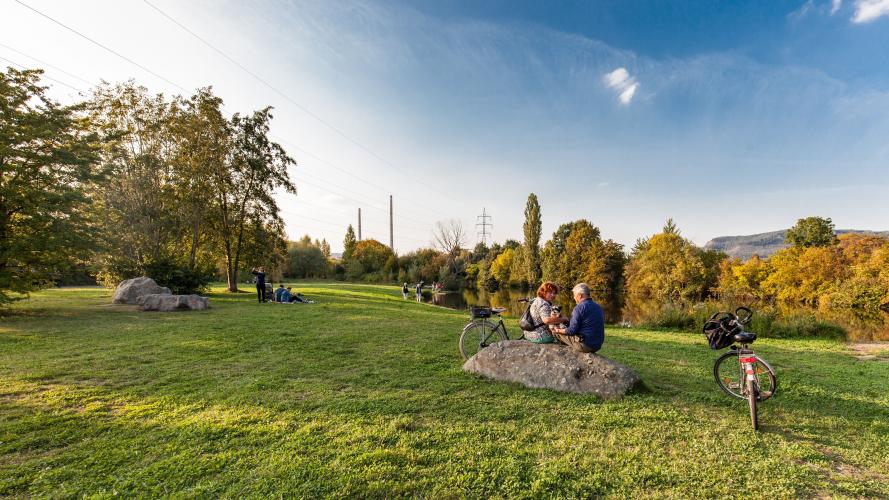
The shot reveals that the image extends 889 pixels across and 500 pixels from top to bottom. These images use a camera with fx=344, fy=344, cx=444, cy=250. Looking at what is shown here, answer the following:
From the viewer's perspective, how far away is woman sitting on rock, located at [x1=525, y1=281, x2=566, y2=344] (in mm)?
6171

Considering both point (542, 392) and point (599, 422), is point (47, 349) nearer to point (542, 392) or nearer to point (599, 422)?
point (542, 392)

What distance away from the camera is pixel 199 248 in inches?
1029

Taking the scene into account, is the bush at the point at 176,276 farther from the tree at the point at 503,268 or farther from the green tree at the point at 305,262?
the tree at the point at 503,268

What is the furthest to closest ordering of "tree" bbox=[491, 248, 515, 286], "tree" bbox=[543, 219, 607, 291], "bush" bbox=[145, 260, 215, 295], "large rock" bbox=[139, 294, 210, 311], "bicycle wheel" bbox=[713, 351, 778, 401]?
"tree" bbox=[491, 248, 515, 286] < "tree" bbox=[543, 219, 607, 291] < "bush" bbox=[145, 260, 215, 295] < "large rock" bbox=[139, 294, 210, 311] < "bicycle wheel" bbox=[713, 351, 778, 401]

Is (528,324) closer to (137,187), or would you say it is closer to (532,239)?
(137,187)

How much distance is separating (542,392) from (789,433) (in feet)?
9.63

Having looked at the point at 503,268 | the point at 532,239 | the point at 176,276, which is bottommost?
the point at 176,276

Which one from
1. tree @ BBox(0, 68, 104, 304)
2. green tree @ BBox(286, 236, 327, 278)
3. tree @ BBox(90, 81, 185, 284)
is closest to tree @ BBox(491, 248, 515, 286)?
green tree @ BBox(286, 236, 327, 278)

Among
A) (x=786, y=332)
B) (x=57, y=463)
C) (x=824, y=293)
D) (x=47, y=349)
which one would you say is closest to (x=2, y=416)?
(x=57, y=463)

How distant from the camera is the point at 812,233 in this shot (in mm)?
45344

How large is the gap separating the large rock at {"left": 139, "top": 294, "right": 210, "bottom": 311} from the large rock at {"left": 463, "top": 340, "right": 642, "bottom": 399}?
1488 centimetres

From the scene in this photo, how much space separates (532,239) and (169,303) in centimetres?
4942

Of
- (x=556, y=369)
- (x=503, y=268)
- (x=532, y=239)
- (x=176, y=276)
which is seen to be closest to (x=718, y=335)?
(x=556, y=369)

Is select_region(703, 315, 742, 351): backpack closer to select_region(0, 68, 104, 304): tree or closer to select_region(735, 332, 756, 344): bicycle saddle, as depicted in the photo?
select_region(735, 332, 756, 344): bicycle saddle
